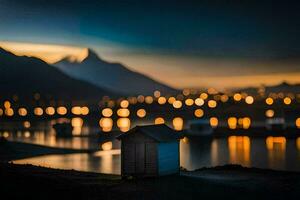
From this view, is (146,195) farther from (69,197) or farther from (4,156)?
(4,156)

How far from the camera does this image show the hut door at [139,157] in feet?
90.8

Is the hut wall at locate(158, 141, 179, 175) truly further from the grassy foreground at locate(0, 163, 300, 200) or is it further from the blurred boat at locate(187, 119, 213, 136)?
the blurred boat at locate(187, 119, 213, 136)

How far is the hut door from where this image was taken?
90.8 feet

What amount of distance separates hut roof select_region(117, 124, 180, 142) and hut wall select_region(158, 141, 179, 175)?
302 mm

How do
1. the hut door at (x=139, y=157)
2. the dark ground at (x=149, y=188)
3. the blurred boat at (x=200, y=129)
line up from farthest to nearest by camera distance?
1. the blurred boat at (x=200, y=129)
2. the hut door at (x=139, y=157)
3. the dark ground at (x=149, y=188)

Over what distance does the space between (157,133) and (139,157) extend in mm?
1536

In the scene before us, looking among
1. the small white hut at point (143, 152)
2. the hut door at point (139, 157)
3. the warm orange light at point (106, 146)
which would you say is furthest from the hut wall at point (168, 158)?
the warm orange light at point (106, 146)

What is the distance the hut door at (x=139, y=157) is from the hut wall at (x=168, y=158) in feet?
2.56

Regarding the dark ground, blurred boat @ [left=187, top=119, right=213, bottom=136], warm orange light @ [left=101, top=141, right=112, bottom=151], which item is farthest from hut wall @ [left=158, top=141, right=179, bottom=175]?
blurred boat @ [left=187, top=119, right=213, bottom=136]

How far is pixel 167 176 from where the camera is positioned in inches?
1118

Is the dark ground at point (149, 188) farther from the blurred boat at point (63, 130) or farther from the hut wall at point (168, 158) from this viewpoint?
the blurred boat at point (63, 130)

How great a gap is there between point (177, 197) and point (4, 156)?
135 feet

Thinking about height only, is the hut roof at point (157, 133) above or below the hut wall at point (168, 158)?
above

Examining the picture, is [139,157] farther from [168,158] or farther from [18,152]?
[18,152]
